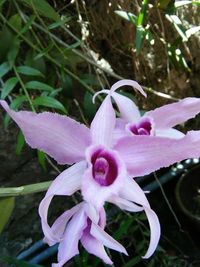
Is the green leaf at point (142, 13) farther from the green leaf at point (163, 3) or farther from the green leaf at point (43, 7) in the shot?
the green leaf at point (43, 7)

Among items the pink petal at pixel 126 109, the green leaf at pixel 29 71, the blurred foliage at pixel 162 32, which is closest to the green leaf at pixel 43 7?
the green leaf at pixel 29 71

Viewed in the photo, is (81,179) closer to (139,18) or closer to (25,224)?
(139,18)

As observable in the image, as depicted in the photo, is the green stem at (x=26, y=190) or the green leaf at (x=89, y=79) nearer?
the green stem at (x=26, y=190)

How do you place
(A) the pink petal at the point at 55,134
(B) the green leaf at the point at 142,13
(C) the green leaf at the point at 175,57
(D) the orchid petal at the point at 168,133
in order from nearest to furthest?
1. (A) the pink petal at the point at 55,134
2. (D) the orchid petal at the point at 168,133
3. (B) the green leaf at the point at 142,13
4. (C) the green leaf at the point at 175,57

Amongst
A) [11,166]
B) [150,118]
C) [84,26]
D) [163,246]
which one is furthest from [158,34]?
[150,118]

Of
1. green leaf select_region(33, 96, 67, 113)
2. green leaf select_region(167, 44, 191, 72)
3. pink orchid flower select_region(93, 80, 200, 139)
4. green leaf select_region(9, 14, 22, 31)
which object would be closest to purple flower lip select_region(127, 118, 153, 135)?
pink orchid flower select_region(93, 80, 200, 139)

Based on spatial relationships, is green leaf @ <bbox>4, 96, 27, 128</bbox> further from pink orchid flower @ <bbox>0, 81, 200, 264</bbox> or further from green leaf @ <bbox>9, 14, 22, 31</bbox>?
pink orchid flower @ <bbox>0, 81, 200, 264</bbox>

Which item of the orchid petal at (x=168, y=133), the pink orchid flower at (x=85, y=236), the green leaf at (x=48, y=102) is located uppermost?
the orchid petal at (x=168, y=133)
